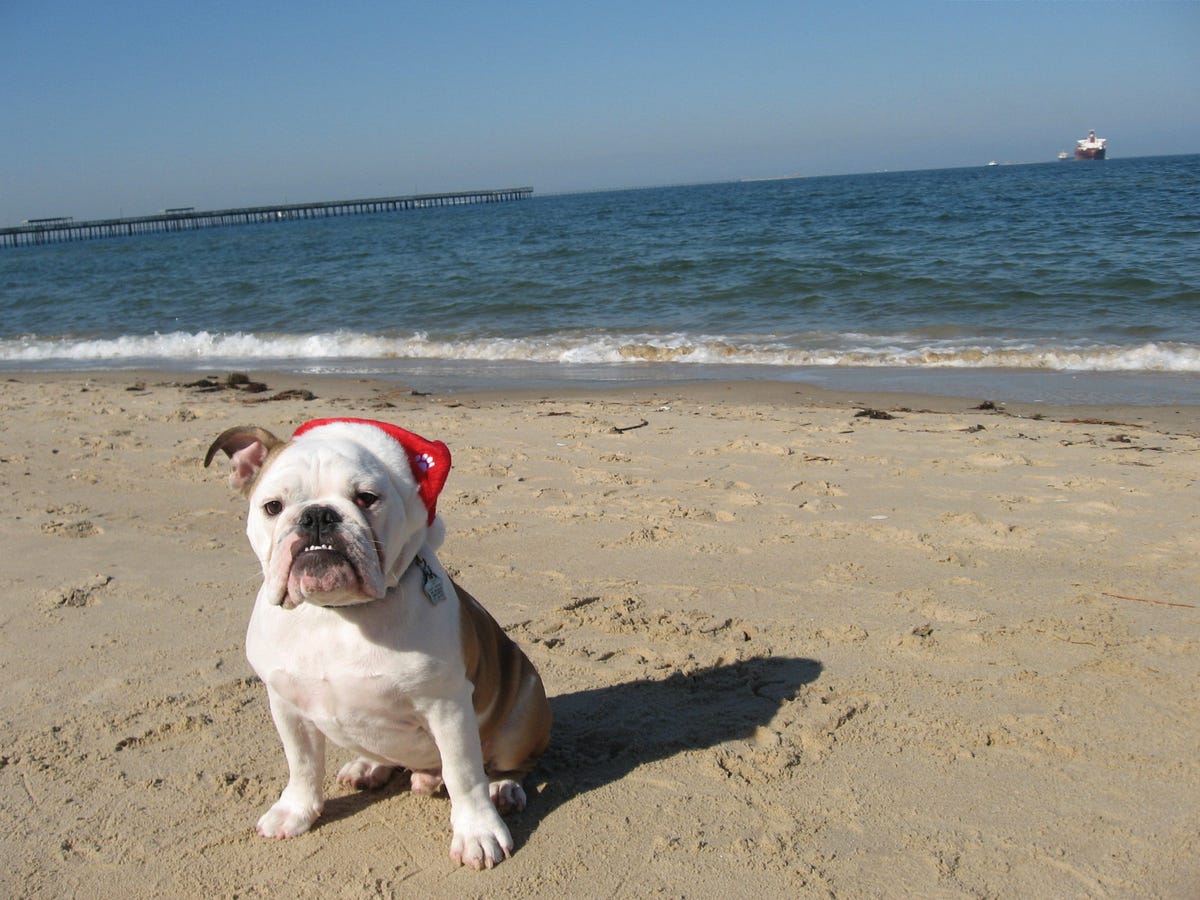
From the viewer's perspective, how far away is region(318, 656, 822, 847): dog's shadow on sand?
117 inches

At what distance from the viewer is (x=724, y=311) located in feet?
50.9

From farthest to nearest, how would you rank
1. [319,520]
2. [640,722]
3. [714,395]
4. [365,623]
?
[714,395]
[640,722]
[365,623]
[319,520]

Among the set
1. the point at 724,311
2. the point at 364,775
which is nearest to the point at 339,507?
the point at 364,775

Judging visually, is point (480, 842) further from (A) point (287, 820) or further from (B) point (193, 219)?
(B) point (193, 219)

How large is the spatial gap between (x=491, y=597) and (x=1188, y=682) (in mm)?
2769

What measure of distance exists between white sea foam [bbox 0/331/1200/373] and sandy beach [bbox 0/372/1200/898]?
14.8ft

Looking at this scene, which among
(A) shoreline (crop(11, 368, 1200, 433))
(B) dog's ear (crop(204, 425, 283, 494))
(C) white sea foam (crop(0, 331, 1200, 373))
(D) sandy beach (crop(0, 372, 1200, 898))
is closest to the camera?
(B) dog's ear (crop(204, 425, 283, 494))

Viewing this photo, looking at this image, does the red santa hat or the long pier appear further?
the long pier

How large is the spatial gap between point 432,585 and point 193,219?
284ft

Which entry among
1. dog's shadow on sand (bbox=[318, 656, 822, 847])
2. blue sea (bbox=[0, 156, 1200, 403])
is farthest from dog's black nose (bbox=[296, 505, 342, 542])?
blue sea (bbox=[0, 156, 1200, 403])

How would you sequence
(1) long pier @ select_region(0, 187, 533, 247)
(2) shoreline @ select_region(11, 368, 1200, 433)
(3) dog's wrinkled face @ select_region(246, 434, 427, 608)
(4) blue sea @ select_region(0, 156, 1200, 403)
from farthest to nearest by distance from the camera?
(1) long pier @ select_region(0, 187, 533, 247)
(4) blue sea @ select_region(0, 156, 1200, 403)
(2) shoreline @ select_region(11, 368, 1200, 433)
(3) dog's wrinkled face @ select_region(246, 434, 427, 608)

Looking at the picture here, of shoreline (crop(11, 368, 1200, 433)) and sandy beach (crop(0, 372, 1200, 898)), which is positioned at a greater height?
sandy beach (crop(0, 372, 1200, 898))

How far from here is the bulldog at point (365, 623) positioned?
2.23 meters

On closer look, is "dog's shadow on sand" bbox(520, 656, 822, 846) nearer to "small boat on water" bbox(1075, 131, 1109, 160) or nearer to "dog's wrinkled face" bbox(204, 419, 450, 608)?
"dog's wrinkled face" bbox(204, 419, 450, 608)
